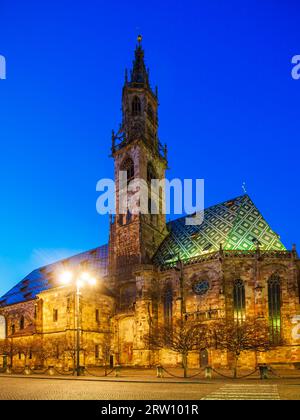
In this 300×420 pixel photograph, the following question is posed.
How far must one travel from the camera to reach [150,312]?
41156 millimetres

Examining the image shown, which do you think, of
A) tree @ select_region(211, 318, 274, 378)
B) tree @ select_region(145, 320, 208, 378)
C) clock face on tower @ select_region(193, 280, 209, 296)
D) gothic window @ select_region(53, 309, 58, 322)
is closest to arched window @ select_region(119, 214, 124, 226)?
gothic window @ select_region(53, 309, 58, 322)

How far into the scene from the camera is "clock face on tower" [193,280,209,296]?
129ft

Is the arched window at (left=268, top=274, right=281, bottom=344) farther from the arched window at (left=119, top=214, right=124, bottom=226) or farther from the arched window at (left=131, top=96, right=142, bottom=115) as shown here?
the arched window at (left=131, top=96, right=142, bottom=115)

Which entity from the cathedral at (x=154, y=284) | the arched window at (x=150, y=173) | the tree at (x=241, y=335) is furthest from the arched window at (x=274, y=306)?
the arched window at (x=150, y=173)

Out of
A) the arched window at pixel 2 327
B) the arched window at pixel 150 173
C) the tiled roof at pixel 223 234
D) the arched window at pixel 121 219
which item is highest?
the arched window at pixel 150 173

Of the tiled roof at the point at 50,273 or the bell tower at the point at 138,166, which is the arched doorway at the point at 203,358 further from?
the tiled roof at the point at 50,273

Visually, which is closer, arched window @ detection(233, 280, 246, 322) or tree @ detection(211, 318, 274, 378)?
tree @ detection(211, 318, 274, 378)

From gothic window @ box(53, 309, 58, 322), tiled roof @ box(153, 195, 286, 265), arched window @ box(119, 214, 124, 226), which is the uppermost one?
arched window @ box(119, 214, 124, 226)

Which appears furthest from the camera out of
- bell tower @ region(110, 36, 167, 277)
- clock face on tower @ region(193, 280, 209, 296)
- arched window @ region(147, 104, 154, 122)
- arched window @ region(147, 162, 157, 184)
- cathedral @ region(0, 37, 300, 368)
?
arched window @ region(147, 104, 154, 122)

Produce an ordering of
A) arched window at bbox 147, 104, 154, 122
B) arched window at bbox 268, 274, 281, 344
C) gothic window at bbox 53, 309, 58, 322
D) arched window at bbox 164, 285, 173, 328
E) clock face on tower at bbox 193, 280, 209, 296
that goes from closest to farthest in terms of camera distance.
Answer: arched window at bbox 268, 274, 281, 344 → clock face on tower at bbox 193, 280, 209, 296 → arched window at bbox 164, 285, 173, 328 → gothic window at bbox 53, 309, 58, 322 → arched window at bbox 147, 104, 154, 122

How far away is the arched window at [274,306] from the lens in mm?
35969

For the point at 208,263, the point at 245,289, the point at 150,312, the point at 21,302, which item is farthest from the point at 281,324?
the point at 21,302

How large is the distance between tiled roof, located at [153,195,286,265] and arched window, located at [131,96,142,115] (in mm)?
15533
